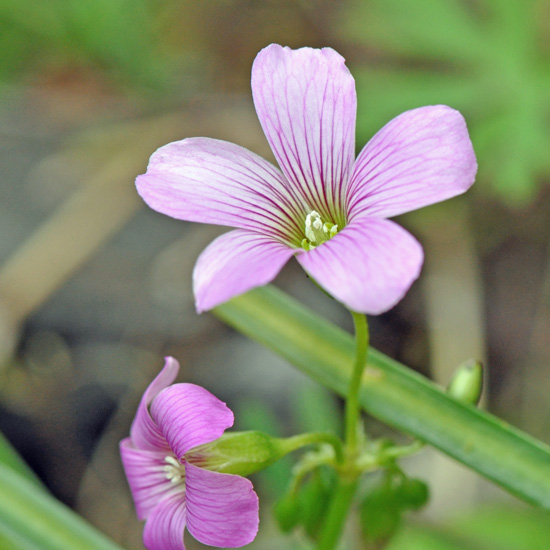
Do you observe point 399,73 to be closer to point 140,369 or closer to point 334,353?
point 140,369

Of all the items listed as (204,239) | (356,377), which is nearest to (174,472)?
(356,377)

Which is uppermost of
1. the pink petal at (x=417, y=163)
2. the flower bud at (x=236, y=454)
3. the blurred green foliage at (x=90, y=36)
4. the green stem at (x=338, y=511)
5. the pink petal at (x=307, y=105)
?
the blurred green foliage at (x=90, y=36)

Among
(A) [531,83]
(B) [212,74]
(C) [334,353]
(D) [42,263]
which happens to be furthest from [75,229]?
(A) [531,83]

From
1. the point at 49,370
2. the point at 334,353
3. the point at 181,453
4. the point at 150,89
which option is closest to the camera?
the point at 181,453

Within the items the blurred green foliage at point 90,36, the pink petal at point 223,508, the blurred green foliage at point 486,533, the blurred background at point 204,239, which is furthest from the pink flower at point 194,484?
the blurred green foliage at point 90,36

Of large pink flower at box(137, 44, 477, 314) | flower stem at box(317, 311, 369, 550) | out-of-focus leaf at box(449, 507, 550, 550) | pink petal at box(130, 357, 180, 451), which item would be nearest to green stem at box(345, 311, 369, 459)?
flower stem at box(317, 311, 369, 550)

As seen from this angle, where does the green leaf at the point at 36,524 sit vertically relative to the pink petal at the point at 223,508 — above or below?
below

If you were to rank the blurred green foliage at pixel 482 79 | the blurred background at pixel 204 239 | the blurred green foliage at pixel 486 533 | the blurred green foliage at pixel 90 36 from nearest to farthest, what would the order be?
the blurred green foliage at pixel 486 533, the blurred background at pixel 204 239, the blurred green foliage at pixel 482 79, the blurred green foliage at pixel 90 36

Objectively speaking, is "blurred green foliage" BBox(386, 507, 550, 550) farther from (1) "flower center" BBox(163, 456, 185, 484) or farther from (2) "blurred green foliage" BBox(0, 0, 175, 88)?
(2) "blurred green foliage" BBox(0, 0, 175, 88)

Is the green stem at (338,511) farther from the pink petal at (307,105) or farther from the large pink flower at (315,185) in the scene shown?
the pink petal at (307,105)
